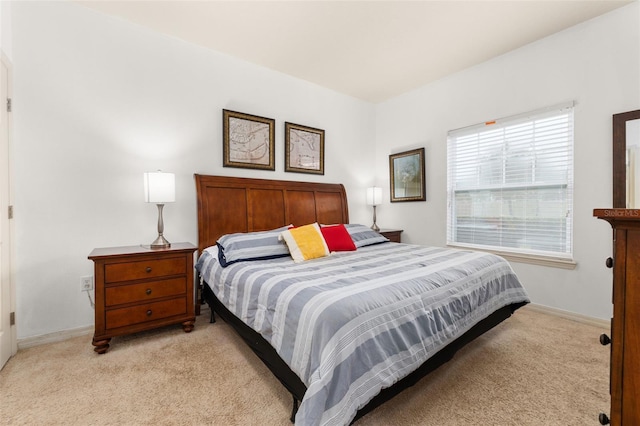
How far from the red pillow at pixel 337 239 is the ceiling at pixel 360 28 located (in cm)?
193

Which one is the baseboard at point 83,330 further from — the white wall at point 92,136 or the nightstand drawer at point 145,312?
the nightstand drawer at point 145,312

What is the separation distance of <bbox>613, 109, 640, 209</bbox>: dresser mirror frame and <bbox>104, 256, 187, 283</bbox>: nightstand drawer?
3.77 metres

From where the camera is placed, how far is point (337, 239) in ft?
9.20

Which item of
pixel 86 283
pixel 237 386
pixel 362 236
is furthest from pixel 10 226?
pixel 362 236

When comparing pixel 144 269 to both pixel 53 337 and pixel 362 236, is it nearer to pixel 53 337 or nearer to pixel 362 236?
pixel 53 337

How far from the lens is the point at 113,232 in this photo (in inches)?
99.9

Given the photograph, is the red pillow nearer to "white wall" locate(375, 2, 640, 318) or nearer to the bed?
the bed

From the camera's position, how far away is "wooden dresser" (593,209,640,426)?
795 millimetres

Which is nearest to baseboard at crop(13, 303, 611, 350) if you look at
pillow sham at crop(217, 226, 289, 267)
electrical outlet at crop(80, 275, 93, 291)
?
electrical outlet at crop(80, 275, 93, 291)

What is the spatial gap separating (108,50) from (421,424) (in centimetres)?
364

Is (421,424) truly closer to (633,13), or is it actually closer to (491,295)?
(491,295)

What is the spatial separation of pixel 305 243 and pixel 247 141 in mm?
1521

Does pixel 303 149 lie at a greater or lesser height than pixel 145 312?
greater

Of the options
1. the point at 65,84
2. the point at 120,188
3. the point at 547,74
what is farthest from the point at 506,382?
the point at 65,84
